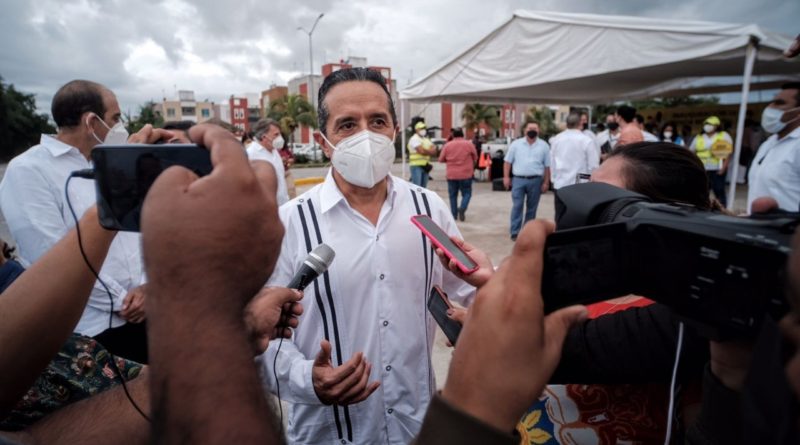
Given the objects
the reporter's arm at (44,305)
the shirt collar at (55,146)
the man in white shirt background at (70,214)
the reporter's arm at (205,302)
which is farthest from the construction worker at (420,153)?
the reporter's arm at (205,302)

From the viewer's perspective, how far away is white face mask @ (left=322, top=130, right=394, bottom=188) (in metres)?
1.61

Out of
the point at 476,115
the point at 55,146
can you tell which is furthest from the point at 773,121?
the point at 476,115

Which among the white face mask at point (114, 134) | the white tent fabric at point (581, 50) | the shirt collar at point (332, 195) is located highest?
the white tent fabric at point (581, 50)

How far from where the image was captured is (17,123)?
25.4m

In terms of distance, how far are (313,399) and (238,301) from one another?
84 cm

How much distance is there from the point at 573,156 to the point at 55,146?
5766mm

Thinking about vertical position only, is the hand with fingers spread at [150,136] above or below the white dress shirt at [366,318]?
above

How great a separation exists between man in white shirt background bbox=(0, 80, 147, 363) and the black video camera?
2.15 m

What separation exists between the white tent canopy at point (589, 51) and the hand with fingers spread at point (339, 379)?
4998 millimetres

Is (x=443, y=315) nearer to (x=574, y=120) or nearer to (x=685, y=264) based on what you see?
(x=685, y=264)

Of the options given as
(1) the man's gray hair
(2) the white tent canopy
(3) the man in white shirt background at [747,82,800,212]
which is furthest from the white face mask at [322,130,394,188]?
(1) the man's gray hair

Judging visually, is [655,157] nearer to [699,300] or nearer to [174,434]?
[699,300]

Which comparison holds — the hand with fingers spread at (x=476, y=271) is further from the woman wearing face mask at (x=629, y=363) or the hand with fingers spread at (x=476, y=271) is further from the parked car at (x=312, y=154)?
the parked car at (x=312, y=154)

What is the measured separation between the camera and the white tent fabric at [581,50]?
4637mm
